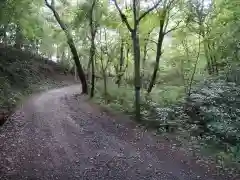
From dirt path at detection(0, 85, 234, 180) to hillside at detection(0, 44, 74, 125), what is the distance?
200 centimetres

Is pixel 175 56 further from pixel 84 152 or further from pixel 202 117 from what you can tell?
pixel 84 152

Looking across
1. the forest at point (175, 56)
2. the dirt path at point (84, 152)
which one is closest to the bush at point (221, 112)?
the forest at point (175, 56)

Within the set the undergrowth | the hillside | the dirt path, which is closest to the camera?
the dirt path

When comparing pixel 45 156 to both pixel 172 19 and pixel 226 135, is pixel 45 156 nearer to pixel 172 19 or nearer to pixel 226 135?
pixel 226 135

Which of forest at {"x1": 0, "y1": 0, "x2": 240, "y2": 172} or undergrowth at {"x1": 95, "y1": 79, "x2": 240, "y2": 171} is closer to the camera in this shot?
undergrowth at {"x1": 95, "y1": 79, "x2": 240, "y2": 171}

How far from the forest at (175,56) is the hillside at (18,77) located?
329 mm

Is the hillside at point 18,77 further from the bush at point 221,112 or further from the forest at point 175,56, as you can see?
the bush at point 221,112

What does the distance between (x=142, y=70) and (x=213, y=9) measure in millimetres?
9408

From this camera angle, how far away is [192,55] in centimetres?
1934

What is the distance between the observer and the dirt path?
793 cm

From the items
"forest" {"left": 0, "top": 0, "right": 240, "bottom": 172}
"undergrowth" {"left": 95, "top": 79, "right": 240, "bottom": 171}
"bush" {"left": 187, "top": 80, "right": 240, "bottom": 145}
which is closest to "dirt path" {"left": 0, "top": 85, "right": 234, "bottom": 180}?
"undergrowth" {"left": 95, "top": 79, "right": 240, "bottom": 171}

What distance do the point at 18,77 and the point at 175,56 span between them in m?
11.8

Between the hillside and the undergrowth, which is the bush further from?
the hillside

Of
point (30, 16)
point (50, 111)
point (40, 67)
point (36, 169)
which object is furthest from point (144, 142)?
point (40, 67)
